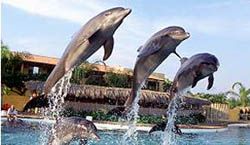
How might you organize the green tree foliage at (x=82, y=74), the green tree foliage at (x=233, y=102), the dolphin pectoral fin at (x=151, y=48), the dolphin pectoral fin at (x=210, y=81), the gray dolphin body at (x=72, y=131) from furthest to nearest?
the green tree foliage at (x=233, y=102) < the green tree foliage at (x=82, y=74) < the dolphin pectoral fin at (x=210, y=81) < the gray dolphin body at (x=72, y=131) < the dolphin pectoral fin at (x=151, y=48)

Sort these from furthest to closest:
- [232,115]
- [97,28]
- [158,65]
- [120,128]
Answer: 1. [232,115]
2. [120,128]
3. [158,65]
4. [97,28]

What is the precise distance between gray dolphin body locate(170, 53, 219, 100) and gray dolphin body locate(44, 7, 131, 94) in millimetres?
Answer: 961

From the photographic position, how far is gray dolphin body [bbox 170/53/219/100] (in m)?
3.76

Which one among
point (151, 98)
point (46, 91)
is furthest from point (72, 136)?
point (151, 98)

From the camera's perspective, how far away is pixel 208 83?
401 cm

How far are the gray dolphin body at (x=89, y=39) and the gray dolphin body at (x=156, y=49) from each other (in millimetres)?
465

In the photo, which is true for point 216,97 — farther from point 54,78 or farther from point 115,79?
point 54,78

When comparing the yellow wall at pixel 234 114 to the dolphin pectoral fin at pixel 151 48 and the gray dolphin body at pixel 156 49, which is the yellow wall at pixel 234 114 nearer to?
the gray dolphin body at pixel 156 49

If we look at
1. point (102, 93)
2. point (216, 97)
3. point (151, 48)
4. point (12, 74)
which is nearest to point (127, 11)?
point (151, 48)

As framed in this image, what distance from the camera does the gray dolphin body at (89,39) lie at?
3.15 metres

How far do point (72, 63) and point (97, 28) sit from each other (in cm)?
36

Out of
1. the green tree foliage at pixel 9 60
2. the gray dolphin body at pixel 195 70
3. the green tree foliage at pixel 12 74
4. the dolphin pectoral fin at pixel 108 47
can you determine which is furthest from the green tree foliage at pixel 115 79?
the dolphin pectoral fin at pixel 108 47

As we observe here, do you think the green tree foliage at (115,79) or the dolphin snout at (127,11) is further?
the green tree foliage at (115,79)

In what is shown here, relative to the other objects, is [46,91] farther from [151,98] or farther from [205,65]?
[151,98]
